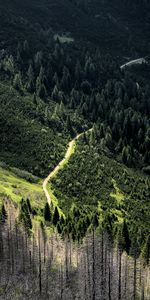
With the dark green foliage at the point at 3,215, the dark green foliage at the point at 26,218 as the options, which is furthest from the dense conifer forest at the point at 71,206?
the dark green foliage at the point at 26,218

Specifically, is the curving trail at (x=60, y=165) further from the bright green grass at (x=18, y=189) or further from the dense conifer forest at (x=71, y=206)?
the bright green grass at (x=18, y=189)

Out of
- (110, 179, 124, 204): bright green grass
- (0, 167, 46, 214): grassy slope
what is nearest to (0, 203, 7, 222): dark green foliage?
(0, 167, 46, 214): grassy slope

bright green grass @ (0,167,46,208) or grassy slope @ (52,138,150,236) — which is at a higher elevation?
bright green grass @ (0,167,46,208)

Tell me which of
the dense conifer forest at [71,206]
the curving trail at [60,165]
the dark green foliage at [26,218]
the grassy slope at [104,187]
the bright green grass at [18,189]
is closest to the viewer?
the dense conifer forest at [71,206]

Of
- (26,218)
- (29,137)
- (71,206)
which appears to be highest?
(26,218)

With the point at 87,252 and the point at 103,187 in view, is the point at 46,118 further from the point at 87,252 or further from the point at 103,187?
the point at 87,252

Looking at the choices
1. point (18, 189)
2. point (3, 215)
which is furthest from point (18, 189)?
point (3, 215)

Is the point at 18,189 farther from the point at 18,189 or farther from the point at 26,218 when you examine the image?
the point at 26,218

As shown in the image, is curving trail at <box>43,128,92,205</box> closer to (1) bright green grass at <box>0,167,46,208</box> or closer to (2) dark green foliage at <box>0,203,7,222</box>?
(1) bright green grass at <box>0,167,46,208</box>
